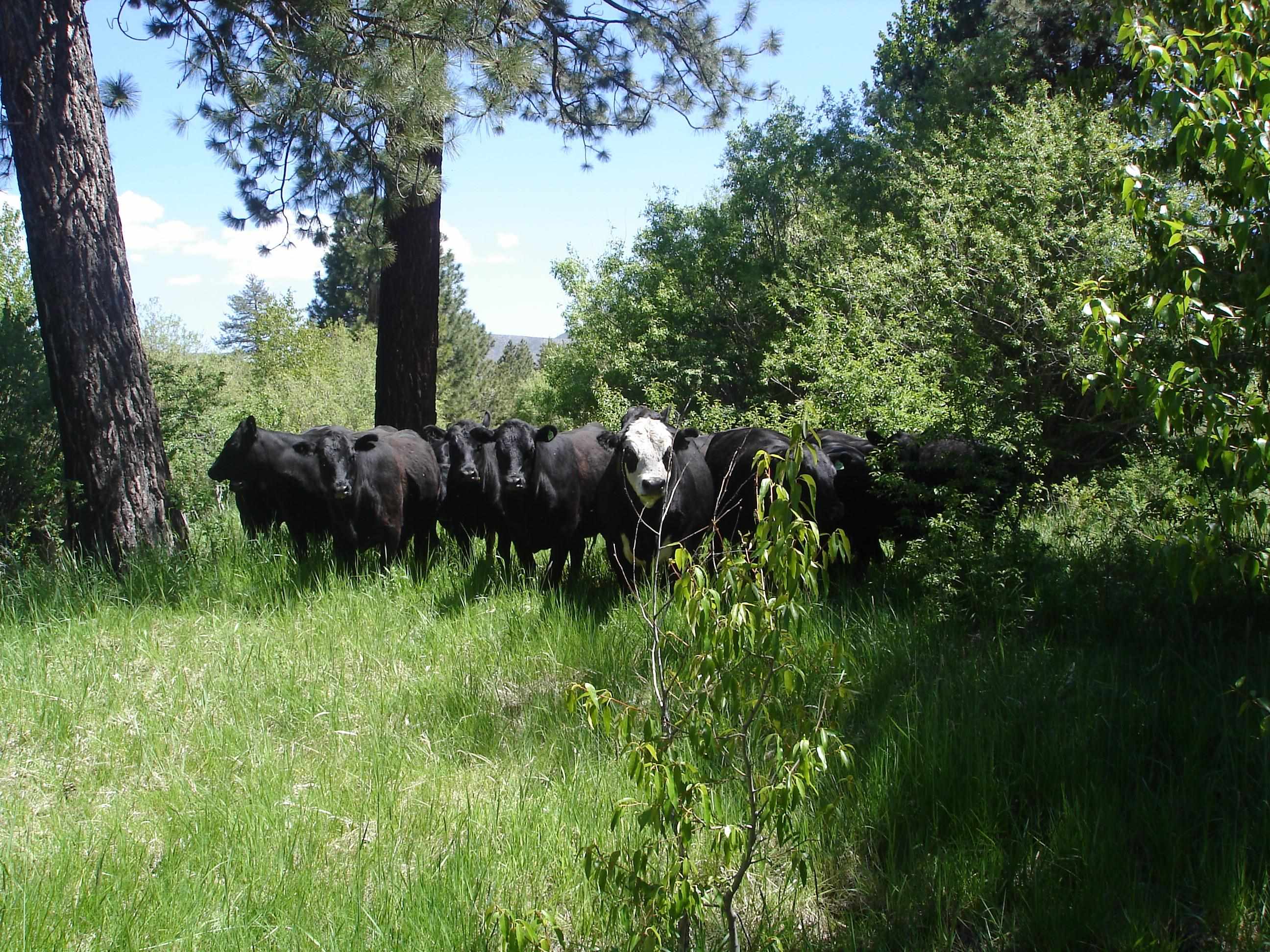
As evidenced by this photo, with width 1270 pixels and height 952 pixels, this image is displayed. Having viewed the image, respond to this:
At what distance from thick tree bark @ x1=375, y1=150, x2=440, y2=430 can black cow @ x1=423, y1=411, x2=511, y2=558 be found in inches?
82.6

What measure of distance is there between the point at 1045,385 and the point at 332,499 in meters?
9.13

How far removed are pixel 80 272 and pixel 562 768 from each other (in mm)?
6504

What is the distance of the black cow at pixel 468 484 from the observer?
9023mm

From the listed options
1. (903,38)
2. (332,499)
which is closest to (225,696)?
(332,499)

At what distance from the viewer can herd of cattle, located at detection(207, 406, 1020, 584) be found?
25.6ft

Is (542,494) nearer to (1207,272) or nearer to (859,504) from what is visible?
(859,504)

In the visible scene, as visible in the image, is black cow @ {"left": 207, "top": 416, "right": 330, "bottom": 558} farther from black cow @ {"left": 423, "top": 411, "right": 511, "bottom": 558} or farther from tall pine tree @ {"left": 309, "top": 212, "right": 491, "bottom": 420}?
tall pine tree @ {"left": 309, "top": 212, "right": 491, "bottom": 420}

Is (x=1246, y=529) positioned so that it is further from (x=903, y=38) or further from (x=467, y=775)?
(x=903, y=38)

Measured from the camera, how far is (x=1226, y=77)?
11.5ft

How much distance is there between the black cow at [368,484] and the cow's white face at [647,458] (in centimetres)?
268

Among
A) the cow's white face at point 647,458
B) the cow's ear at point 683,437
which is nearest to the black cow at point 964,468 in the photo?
the cow's ear at point 683,437

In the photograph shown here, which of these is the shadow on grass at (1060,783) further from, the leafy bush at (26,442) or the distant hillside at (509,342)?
the distant hillside at (509,342)

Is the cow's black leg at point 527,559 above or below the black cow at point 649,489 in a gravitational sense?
below

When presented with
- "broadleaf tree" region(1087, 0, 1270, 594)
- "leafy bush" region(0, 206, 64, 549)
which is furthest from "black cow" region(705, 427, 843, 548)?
"leafy bush" region(0, 206, 64, 549)
